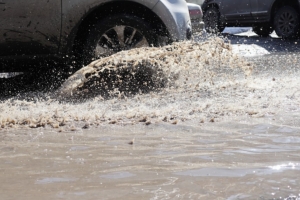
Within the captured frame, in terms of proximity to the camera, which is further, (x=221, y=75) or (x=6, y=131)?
(x=221, y=75)

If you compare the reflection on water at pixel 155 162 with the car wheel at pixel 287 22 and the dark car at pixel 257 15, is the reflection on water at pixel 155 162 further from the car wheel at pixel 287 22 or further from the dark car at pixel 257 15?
the dark car at pixel 257 15

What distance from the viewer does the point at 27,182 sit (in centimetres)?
362

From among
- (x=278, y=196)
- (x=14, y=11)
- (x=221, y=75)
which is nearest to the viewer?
(x=278, y=196)

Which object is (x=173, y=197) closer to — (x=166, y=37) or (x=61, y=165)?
(x=61, y=165)

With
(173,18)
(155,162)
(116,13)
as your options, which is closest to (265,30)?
(173,18)

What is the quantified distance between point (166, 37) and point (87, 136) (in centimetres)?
268

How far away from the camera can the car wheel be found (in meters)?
13.2

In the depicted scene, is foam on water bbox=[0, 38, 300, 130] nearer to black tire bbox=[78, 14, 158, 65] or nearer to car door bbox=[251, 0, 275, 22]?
black tire bbox=[78, 14, 158, 65]

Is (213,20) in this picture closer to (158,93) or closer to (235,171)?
(158,93)

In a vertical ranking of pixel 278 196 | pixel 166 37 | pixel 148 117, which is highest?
pixel 166 37

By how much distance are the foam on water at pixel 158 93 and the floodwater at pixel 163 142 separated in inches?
0.6

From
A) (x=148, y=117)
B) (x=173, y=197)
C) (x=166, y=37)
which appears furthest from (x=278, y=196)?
(x=166, y=37)

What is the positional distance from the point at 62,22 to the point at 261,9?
8.20 metres

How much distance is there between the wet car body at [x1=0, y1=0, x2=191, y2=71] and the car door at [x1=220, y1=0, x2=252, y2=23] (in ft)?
25.9
